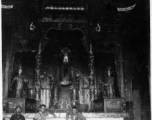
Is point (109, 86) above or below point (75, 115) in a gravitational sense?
above

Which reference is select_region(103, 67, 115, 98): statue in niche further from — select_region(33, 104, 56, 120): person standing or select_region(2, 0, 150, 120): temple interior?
select_region(33, 104, 56, 120): person standing

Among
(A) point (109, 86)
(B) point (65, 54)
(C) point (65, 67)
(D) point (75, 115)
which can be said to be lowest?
(D) point (75, 115)

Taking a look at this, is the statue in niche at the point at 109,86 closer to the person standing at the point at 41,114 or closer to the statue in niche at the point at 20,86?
the person standing at the point at 41,114

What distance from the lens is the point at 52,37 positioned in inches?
426

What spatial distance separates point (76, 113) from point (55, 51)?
8.33 feet

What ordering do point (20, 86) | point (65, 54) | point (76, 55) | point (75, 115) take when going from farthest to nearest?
point (76, 55)
point (65, 54)
point (20, 86)
point (75, 115)

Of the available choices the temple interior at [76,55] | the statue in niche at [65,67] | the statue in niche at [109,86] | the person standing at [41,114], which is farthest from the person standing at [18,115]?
the statue in niche at [109,86]

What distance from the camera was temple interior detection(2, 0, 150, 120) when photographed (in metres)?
9.95

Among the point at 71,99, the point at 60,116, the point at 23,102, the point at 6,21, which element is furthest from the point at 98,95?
the point at 6,21

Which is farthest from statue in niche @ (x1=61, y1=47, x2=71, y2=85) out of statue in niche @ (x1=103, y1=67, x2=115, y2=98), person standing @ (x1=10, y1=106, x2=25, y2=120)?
person standing @ (x1=10, y1=106, x2=25, y2=120)

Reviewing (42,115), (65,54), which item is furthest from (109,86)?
(42,115)

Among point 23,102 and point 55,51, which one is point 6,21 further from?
point 23,102

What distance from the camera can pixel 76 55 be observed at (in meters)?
10.8

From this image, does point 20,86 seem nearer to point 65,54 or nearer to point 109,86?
point 65,54
